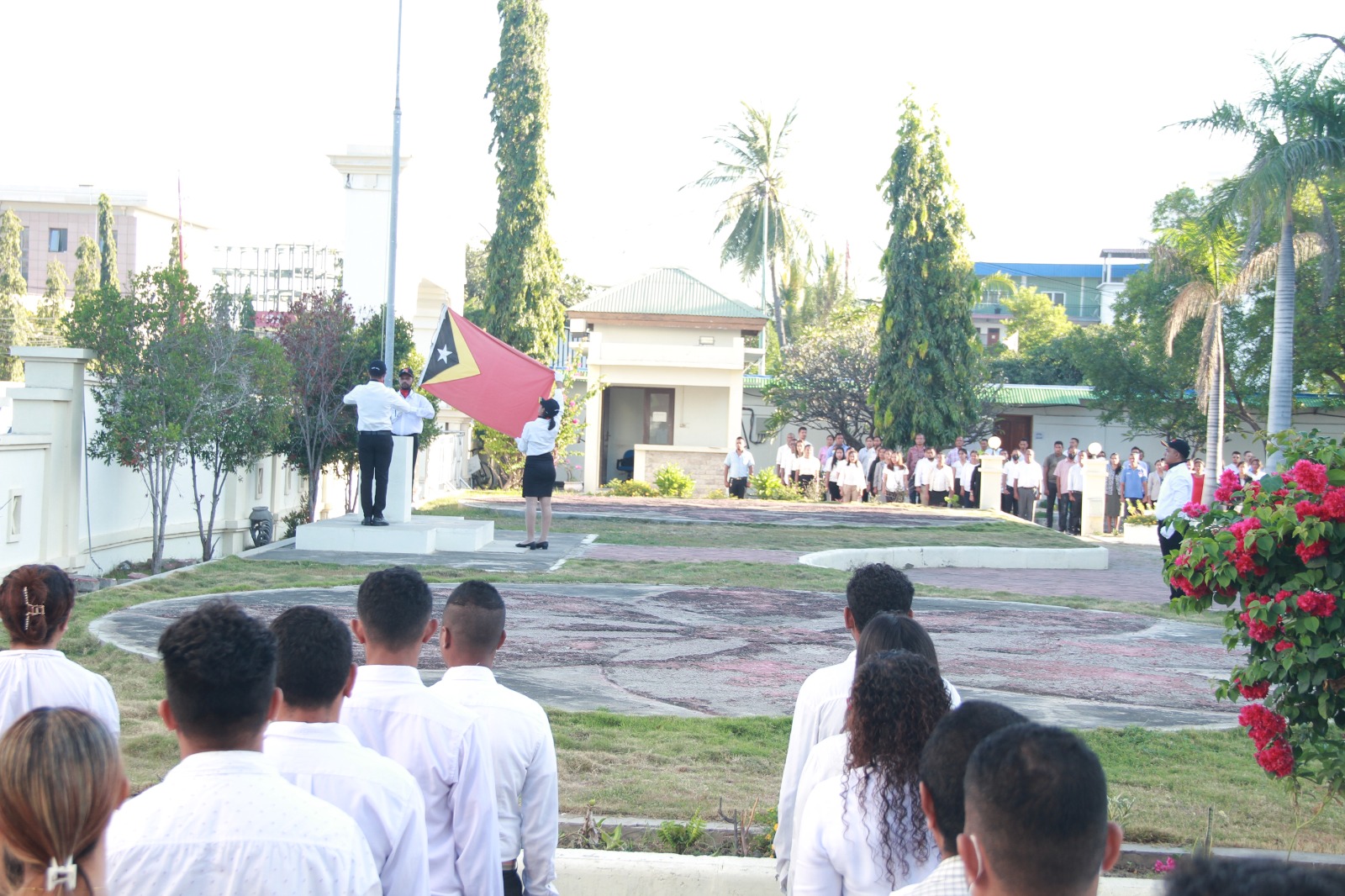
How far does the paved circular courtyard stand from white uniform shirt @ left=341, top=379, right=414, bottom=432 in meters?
3.06

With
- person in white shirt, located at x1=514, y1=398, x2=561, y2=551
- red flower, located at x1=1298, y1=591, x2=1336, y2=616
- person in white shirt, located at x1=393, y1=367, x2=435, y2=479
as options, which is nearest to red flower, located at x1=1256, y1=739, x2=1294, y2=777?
red flower, located at x1=1298, y1=591, x2=1336, y2=616

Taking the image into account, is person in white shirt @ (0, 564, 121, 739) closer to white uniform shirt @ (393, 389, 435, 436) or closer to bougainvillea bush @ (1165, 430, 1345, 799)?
bougainvillea bush @ (1165, 430, 1345, 799)

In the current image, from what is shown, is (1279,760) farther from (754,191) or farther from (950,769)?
(754,191)

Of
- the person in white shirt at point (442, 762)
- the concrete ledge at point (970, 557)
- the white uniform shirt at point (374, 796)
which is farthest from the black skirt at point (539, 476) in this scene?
the white uniform shirt at point (374, 796)

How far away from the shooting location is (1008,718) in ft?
9.29

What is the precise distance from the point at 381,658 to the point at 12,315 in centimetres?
4984

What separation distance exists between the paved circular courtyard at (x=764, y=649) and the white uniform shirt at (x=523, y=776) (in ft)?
14.5

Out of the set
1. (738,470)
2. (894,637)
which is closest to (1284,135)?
(738,470)

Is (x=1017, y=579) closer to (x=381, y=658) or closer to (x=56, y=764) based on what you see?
(x=381, y=658)

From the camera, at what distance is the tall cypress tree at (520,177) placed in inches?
1361

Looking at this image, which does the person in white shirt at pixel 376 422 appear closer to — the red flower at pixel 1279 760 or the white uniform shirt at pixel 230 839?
the red flower at pixel 1279 760

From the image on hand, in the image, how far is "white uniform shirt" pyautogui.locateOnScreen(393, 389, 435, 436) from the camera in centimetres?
1542

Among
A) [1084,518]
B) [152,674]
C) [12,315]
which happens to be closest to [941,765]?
[152,674]

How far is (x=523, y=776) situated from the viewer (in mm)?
3852
